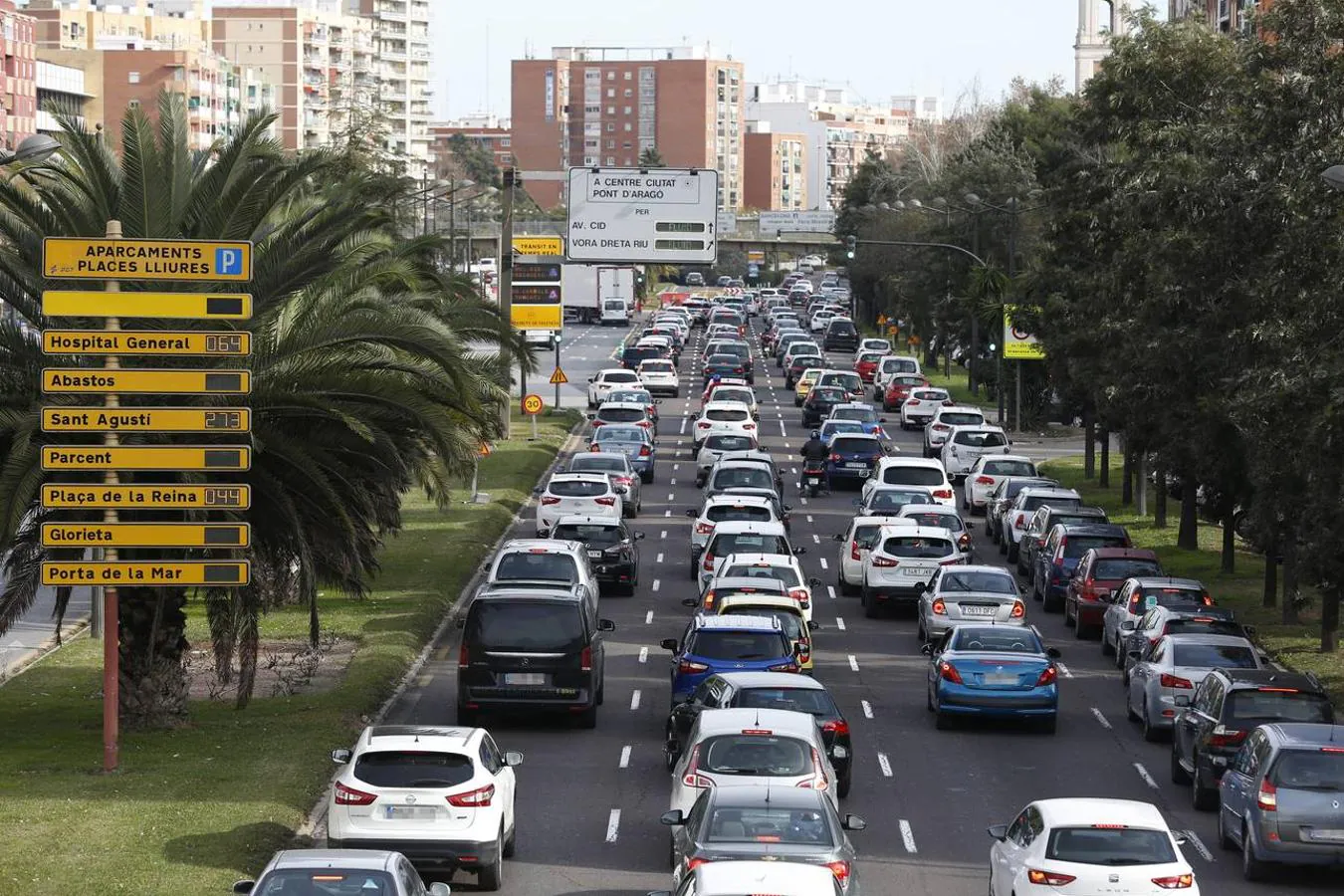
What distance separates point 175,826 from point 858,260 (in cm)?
10467

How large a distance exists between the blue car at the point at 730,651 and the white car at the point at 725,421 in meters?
31.9

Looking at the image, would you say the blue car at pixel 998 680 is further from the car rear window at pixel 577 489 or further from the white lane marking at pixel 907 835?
the car rear window at pixel 577 489

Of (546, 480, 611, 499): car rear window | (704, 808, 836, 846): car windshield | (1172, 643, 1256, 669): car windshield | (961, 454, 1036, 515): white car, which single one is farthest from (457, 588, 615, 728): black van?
(961, 454, 1036, 515): white car

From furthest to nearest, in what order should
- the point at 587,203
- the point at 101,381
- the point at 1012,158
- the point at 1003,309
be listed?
1. the point at 1012,158
2. the point at 1003,309
3. the point at 587,203
4. the point at 101,381

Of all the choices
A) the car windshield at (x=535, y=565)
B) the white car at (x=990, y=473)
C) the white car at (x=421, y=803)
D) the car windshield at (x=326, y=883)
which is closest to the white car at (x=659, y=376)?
the white car at (x=990, y=473)

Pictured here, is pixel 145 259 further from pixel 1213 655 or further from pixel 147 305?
pixel 1213 655

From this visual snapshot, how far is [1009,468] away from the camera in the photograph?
51.5 metres

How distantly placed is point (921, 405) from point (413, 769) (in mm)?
54038

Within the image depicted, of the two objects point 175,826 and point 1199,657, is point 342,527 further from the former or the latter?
point 1199,657

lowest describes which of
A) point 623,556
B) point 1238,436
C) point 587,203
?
point 623,556

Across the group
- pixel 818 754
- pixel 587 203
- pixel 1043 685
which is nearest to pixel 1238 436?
pixel 1043 685

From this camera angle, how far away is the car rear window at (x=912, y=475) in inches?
1831

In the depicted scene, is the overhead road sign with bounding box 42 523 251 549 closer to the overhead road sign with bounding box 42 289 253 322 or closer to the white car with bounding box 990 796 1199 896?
the overhead road sign with bounding box 42 289 253 322

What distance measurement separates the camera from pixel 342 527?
26312 mm
